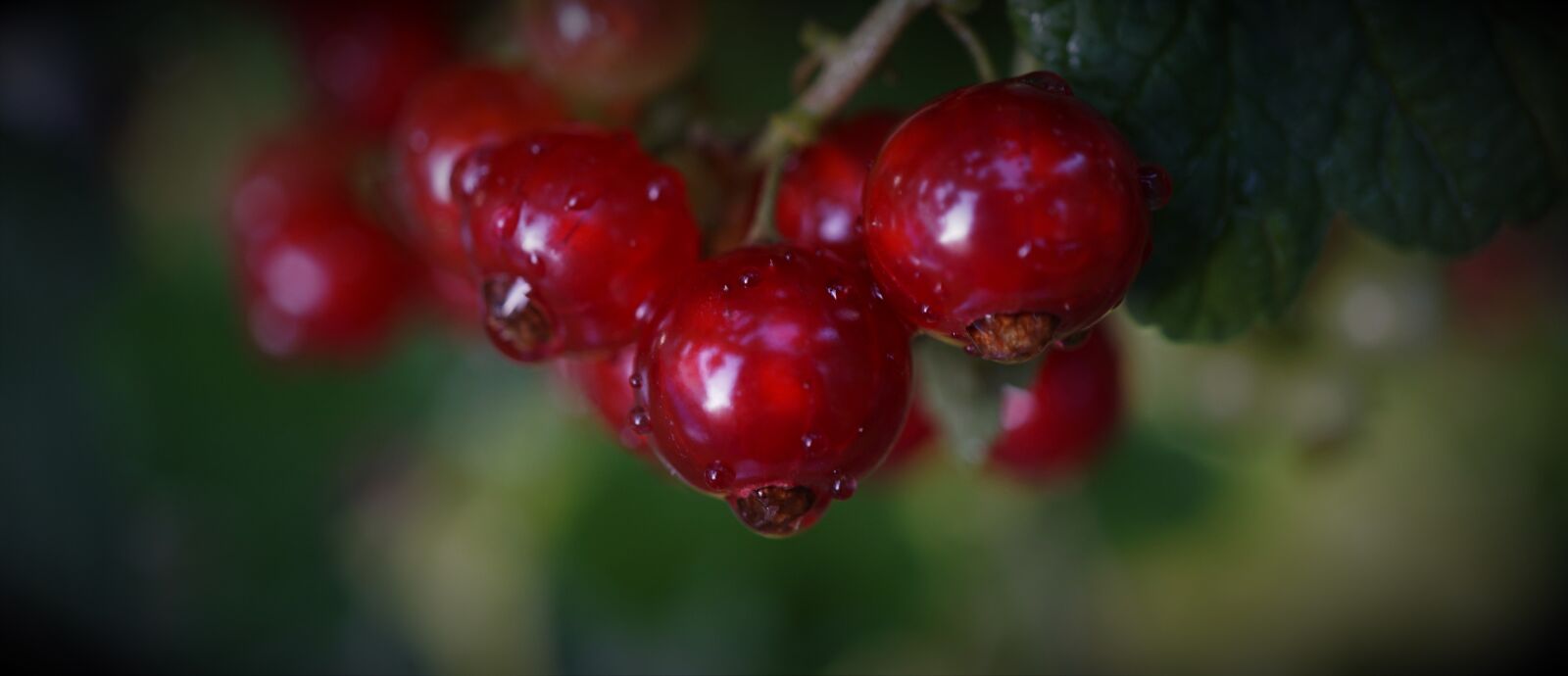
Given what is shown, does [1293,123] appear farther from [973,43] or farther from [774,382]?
[774,382]

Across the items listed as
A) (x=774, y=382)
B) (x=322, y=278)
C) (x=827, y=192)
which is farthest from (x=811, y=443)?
(x=322, y=278)

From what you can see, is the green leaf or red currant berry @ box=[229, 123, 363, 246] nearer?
the green leaf

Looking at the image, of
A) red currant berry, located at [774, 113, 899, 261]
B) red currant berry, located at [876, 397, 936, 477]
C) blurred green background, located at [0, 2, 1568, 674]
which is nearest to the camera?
red currant berry, located at [774, 113, 899, 261]

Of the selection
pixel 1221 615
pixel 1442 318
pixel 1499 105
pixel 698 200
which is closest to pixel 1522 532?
pixel 1221 615

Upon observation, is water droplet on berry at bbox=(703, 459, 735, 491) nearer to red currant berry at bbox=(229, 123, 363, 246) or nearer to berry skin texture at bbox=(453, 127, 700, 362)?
berry skin texture at bbox=(453, 127, 700, 362)

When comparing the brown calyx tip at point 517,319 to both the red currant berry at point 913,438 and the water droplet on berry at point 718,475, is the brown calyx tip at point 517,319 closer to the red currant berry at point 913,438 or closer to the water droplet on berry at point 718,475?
the water droplet on berry at point 718,475

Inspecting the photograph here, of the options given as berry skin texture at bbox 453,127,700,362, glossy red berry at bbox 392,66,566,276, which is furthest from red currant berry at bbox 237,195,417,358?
berry skin texture at bbox 453,127,700,362

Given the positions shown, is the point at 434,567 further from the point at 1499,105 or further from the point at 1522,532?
the point at 1522,532
